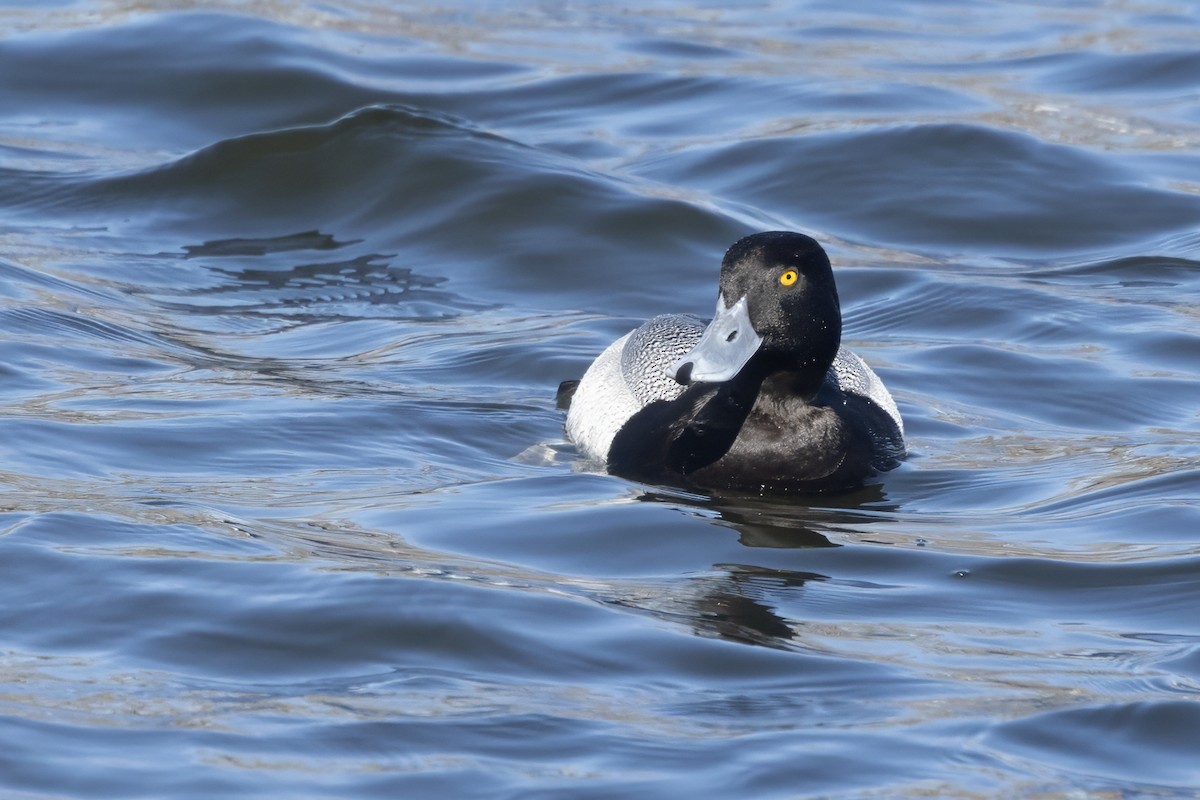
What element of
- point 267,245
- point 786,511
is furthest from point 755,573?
point 267,245

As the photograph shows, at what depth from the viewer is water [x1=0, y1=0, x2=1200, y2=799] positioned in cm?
484

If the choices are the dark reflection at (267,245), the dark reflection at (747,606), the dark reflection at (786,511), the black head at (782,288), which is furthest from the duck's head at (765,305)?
the dark reflection at (267,245)

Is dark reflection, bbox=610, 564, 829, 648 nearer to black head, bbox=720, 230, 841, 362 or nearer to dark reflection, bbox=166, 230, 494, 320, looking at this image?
black head, bbox=720, 230, 841, 362

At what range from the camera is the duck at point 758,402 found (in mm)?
7230

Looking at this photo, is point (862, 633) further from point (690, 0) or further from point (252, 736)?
point (690, 0)

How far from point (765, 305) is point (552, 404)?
6.14 feet

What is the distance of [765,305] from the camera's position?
23.7 ft

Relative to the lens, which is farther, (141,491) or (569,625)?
(141,491)

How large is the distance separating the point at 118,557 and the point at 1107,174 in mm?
8575

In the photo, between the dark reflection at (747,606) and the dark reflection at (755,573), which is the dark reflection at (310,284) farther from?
the dark reflection at (747,606)

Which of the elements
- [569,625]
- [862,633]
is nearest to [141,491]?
[569,625]

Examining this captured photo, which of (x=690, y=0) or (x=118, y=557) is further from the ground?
(x=690, y=0)

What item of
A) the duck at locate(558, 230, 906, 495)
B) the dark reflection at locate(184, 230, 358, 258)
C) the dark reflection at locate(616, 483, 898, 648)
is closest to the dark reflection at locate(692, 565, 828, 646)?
the dark reflection at locate(616, 483, 898, 648)

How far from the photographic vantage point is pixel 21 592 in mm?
5738
